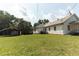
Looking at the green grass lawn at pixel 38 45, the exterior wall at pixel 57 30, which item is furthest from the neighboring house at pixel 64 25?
the green grass lawn at pixel 38 45

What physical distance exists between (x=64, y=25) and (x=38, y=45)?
4.75 feet

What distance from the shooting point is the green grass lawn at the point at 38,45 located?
11.3 feet

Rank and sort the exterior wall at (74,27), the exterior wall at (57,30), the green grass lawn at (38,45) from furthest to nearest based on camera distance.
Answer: the exterior wall at (57,30)
the exterior wall at (74,27)
the green grass lawn at (38,45)

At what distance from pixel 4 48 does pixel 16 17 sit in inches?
32.4

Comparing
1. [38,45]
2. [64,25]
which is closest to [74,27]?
[64,25]

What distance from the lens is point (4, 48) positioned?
3602 millimetres

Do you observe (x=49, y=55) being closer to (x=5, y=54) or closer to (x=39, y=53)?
(x=39, y=53)

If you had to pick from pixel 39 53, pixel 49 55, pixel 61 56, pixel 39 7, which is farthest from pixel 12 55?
pixel 39 7

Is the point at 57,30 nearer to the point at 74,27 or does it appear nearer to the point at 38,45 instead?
the point at 74,27

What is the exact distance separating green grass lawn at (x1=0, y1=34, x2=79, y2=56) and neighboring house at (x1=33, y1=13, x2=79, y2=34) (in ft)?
1.14

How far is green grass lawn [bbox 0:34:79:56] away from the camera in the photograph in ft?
11.3

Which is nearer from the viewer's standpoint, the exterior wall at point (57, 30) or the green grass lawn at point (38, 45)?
the green grass lawn at point (38, 45)

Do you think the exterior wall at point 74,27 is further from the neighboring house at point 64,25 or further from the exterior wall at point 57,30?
the exterior wall at point 57,30

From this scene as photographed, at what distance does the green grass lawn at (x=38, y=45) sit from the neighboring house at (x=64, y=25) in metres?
0.35
